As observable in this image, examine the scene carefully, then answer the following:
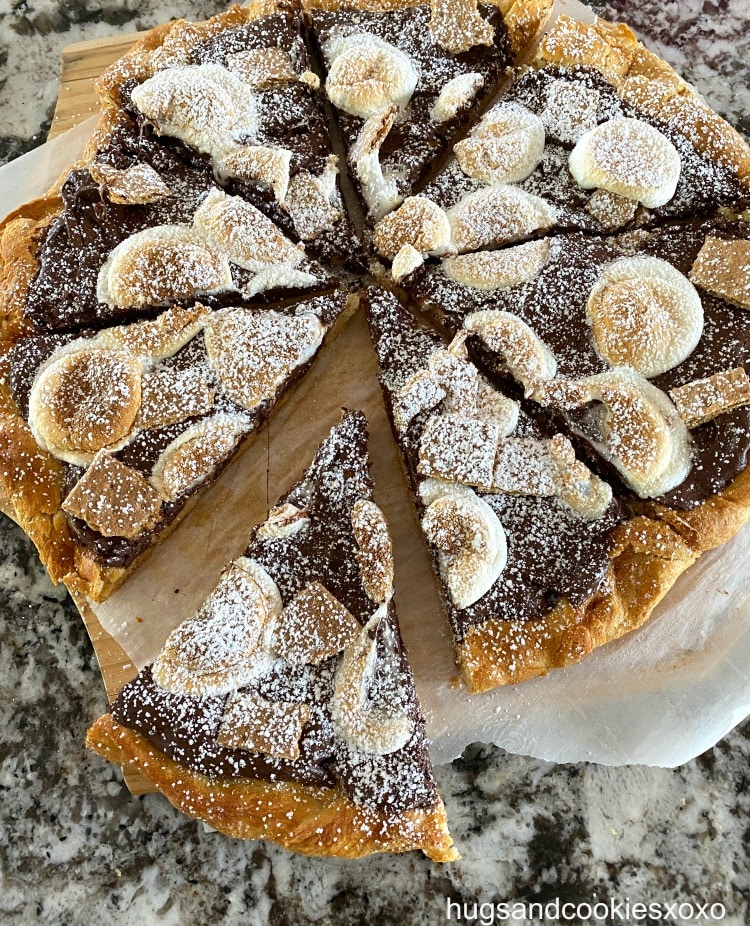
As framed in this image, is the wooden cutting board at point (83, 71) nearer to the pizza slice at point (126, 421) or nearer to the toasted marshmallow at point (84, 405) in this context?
the pizza slice at point (126, 421)

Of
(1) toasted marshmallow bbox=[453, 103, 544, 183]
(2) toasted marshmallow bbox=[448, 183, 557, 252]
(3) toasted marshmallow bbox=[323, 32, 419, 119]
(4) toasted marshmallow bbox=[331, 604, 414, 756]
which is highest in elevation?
(3) toasted marshmallow bbox=[323, 32, 419, 119]

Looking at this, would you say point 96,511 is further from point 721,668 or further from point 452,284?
point 721,668

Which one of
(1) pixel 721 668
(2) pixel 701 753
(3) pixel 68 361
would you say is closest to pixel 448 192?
(3) pixel 68 361

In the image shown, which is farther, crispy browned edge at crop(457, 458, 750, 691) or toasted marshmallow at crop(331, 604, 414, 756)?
crispy browned edge at crop(457, 458, 750, 691)

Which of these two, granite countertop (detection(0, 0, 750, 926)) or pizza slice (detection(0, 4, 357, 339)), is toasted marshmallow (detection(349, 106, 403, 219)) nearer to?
pizza slice (detection(0, 4, 357, 339))

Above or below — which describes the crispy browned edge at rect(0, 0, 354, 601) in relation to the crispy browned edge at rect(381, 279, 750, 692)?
above

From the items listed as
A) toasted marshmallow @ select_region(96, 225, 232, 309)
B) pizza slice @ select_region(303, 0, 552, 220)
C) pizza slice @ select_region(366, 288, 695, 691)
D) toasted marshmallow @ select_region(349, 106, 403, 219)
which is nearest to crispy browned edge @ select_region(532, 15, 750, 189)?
pizza slice @ select_region(303, 0, 552, 220)

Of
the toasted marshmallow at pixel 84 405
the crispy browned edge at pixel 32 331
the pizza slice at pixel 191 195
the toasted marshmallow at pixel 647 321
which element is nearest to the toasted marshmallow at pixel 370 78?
the pizza slice at pixel 191 195
